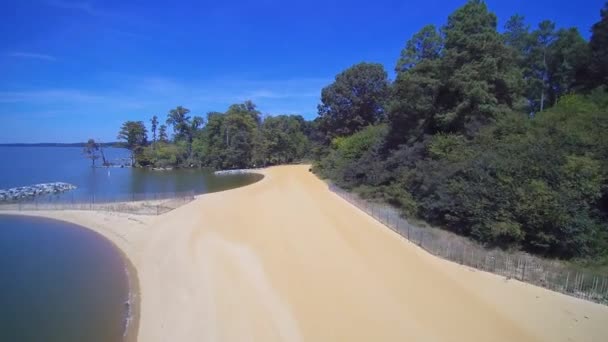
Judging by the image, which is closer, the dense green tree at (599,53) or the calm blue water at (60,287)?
the calm blue water at (60,287)

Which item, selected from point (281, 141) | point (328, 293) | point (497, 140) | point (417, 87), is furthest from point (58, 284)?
point (281, 141)

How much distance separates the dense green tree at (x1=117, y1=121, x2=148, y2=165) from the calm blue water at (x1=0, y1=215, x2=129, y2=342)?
5247 cm

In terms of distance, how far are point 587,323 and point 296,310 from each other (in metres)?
7.46

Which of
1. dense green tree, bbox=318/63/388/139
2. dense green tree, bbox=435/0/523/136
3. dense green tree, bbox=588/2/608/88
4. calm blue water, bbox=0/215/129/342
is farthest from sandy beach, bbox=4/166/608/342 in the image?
dense green tree, bbox=318/63/388/139

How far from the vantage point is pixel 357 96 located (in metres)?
45.2

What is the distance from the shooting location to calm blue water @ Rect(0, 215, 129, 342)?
10117 mm

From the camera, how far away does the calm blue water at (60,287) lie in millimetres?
10117

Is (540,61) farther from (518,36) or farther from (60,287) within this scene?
(60,287)

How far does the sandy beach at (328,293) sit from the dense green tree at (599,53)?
1894cm

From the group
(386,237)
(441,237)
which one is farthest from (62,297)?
(441,237)

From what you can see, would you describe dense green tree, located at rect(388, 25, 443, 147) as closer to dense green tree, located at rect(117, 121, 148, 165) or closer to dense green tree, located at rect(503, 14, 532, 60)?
dense green tree, located at rect(503, 14, 532, 60)

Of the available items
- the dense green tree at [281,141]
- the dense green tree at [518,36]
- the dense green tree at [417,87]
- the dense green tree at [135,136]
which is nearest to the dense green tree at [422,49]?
Answer: the dense green tree at [417,87]

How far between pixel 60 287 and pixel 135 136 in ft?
211

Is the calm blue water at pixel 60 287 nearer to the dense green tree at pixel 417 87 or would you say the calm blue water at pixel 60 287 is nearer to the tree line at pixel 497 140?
the tree line at pixel 497 140
